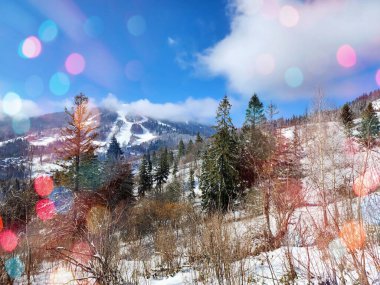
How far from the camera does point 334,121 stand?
1803 centimetres

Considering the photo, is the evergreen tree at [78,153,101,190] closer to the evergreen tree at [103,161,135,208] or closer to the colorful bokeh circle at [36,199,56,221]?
the evergreen tree at [103,161,135,208]

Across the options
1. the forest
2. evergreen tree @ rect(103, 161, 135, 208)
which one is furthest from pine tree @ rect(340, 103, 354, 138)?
evergreen tree @ rect(103, 161, 135, 208)

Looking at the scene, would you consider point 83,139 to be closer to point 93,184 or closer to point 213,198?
point 93,184

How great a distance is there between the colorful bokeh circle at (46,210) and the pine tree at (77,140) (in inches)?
78.5

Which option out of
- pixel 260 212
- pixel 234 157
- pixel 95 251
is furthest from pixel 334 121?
pixel 95 251

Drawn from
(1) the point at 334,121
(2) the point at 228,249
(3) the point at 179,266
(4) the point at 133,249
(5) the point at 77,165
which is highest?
(1) the point at 334,121

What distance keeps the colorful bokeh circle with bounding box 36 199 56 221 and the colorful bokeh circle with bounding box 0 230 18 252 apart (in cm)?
1088

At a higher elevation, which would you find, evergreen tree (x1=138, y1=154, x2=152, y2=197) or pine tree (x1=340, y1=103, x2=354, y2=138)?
pine tree (x1=340, y1=103, x2=354, y2=138)

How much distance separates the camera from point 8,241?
7516 mm

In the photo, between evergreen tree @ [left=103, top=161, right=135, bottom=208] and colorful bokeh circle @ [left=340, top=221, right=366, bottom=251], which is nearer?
colorful bokeh circle @ [left=340, top=221, right=366, bottom=251]

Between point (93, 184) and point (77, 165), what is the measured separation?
8.87ft

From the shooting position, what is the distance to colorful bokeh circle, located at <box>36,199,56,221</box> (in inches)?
719

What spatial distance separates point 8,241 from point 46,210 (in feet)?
41.2

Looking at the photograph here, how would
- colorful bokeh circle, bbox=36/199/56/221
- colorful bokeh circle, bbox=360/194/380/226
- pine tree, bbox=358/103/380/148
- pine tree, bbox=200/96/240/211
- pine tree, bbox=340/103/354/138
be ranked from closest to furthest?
pine tree, bbox=358/103/380/148 < colorful bokeh circle, bbox=360/194/380/226 < pine tree, bbox=340/103/354/138 < colorful bokeh circle, bbox=36/199/56/221 < pine tree, bbox=200/96/240/211
